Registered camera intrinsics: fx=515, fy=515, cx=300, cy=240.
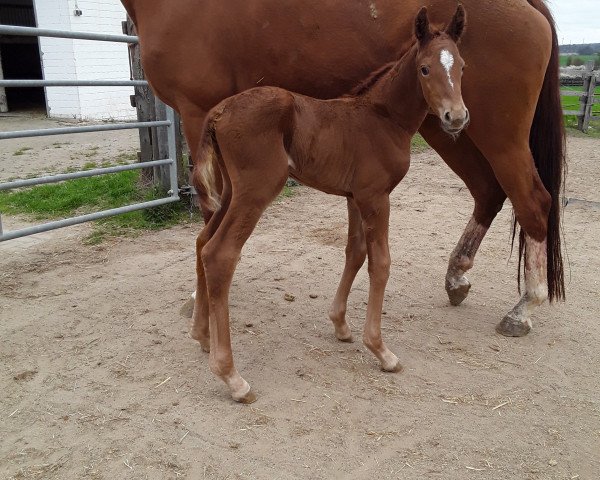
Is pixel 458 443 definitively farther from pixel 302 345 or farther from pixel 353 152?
pixel 353 152

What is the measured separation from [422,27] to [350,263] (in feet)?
4.03

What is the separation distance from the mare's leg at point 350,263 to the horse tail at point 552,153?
113cm

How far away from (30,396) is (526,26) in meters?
3.07

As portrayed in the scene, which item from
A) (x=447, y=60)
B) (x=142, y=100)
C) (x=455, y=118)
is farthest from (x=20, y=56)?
(x=455, y=118)

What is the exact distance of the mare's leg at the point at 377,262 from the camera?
8.00 ft

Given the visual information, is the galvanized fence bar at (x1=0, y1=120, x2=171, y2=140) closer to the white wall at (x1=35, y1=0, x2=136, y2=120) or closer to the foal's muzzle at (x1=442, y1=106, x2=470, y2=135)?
the foal's muzzle at (x1=442, y1=106, x2=470, y2=135)

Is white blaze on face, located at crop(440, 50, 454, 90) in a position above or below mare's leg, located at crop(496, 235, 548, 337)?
above

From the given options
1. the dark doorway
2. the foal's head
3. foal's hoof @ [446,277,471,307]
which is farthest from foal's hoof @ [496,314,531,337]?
the dark doorway

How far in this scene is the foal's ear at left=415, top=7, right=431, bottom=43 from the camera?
2.19m

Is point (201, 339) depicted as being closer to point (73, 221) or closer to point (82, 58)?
point (73, 221)

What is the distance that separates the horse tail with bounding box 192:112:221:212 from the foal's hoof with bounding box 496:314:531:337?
1.94 meters

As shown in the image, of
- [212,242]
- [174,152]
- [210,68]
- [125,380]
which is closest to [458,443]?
[212,242]

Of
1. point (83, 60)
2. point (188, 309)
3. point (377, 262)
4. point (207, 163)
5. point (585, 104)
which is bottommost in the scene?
point (585, 104)

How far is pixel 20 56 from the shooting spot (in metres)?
17.2
